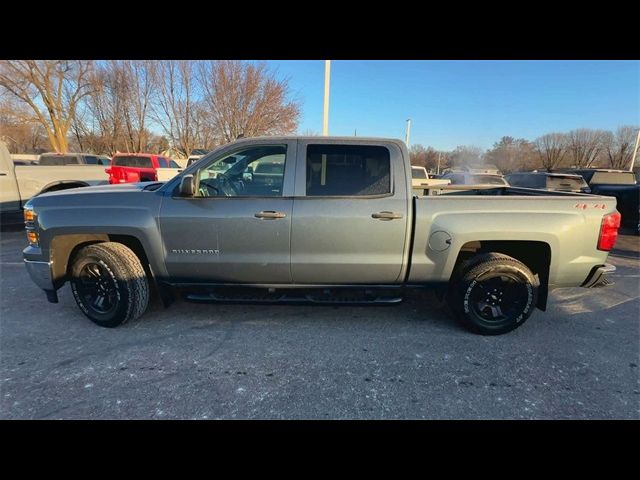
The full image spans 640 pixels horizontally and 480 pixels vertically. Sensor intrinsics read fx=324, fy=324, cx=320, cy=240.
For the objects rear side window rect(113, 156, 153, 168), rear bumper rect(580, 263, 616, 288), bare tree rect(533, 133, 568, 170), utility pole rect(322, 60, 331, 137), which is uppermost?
bare tree rect(533, 133, 568, 170)

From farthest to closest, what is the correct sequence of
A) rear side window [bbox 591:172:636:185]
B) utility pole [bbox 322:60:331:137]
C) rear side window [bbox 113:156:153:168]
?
rear side window [bbox 113:156:153:168], rear side window [bbox 591:172:636:185], utility pole [bbox 322:60:331:137]

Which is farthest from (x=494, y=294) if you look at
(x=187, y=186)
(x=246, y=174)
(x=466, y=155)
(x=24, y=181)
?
(x=466, y=155)

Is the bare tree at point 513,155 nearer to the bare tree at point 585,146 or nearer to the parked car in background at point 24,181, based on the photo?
the bare tree at point 585,146

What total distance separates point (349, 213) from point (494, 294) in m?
1.74

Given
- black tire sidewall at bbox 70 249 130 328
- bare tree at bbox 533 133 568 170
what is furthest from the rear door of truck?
bare tree at bbox 533 133 568 170

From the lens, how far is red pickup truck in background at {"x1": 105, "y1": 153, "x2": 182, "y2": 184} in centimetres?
877

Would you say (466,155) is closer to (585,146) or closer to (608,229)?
(585,146)

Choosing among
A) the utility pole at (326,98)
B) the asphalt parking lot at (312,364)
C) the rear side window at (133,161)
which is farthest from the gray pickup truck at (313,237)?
the rear side window at (133,161)

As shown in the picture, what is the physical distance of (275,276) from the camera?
10.9ft

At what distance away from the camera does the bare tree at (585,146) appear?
54375 millimetres

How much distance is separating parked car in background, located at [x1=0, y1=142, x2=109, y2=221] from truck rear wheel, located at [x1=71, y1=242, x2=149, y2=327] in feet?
19.3

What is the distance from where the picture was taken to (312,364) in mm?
2848

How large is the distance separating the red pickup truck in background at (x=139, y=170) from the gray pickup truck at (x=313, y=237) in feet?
19.6

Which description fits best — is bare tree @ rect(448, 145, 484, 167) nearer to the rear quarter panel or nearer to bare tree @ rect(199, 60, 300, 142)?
bare tree @ rect(199, 60, 300, 142)
